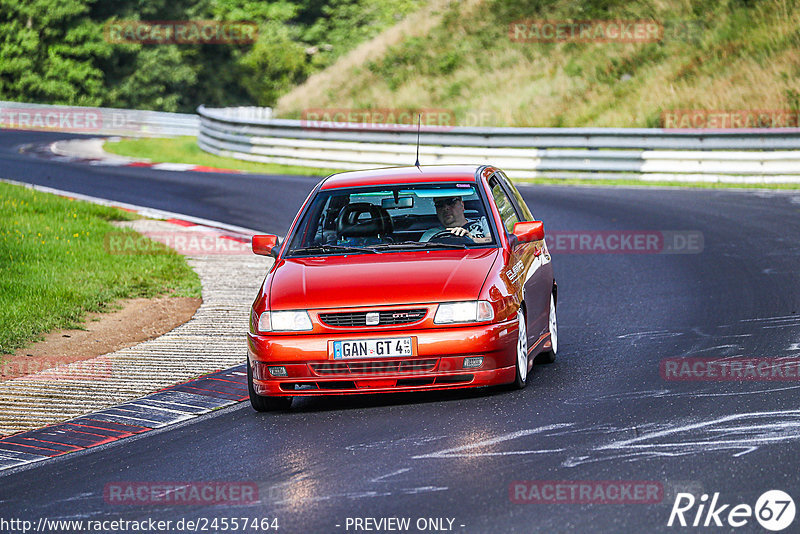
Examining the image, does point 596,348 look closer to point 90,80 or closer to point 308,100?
point 308,100

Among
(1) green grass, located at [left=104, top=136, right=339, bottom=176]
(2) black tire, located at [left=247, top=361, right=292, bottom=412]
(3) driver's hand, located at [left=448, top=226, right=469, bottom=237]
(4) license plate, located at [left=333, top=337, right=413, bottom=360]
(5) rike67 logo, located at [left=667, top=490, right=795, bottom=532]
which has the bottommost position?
(1) green grass, located at [left=104, top=136, right=339, bottom=176]

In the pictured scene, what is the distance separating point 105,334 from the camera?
1140 centimetres

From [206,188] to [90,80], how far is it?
40083 mm

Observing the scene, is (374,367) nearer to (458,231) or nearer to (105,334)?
(458,231)

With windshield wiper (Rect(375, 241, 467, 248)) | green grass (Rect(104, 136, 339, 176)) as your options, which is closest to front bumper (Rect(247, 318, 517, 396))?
windshield wiper (Rect(375, 241, 467, 248))

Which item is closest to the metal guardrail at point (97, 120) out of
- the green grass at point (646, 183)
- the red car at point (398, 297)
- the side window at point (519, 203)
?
the green grass at point (646, 183)

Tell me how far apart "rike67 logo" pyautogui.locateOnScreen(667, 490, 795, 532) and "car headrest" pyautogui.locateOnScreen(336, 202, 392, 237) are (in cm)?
389

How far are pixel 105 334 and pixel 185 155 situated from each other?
74.6ft

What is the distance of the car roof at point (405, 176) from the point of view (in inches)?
359

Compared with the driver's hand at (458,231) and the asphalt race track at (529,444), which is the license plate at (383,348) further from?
the driver's hand at (458,231)

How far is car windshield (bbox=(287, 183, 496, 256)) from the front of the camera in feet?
28.6

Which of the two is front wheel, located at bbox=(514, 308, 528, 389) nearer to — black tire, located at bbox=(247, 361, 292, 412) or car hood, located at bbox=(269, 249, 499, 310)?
car hood, located at bbox=(269, 249, 499, 310)

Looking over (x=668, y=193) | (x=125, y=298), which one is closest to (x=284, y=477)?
(x=125, y=298)

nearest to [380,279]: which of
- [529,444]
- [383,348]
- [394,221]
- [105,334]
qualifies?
[383,348]
